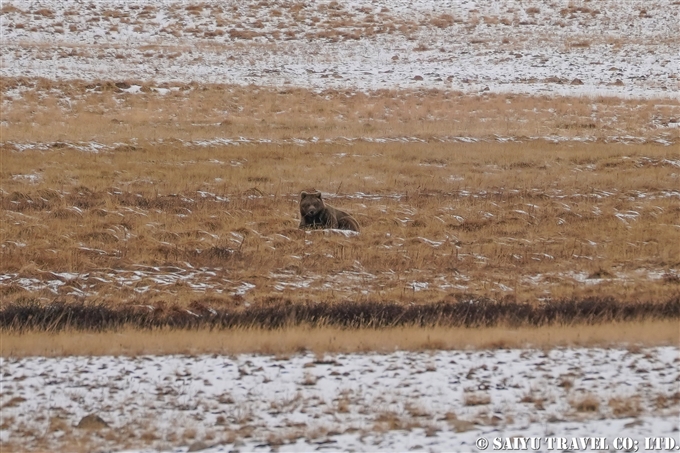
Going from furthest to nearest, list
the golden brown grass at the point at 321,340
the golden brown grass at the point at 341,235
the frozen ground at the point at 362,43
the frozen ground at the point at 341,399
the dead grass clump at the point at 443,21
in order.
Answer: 1. the dead grass clump at the point at 443,21
2. the frozen ground at the point at 362,43
3. the golden brown grass at the point at 341,235
4. the golden brown grass at the point at 321,340
5. the frozen ground at the point at 341,399

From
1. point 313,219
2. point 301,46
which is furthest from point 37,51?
point 313,219

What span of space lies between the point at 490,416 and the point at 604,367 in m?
1.49

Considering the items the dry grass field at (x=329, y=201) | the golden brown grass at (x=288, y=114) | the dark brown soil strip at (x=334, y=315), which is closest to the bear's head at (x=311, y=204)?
the dry grass field at (x=329, y=201)

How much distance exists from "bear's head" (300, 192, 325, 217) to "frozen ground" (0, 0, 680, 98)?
21984mm

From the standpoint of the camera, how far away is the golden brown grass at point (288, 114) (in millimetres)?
27047

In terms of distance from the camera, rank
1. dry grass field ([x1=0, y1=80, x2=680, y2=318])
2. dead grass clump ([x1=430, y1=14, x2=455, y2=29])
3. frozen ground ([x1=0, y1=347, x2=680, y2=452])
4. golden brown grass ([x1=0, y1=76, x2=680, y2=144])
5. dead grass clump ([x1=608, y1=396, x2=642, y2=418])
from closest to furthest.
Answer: frozen ground ([x1=0, y1=347, x2=680, y2=452]), dead grass clump ([x1=608, y1=396, x2=642, y2=418]), dry grass field ([x1=0, y1=80, x2=680, y2=318]), golden brown grass ([x1=0, y1=76, x2=680, y2=144]), dead grass clump ([x1=430, y1=14, x2=455, y2=29])

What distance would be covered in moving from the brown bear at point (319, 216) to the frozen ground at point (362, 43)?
2177cm

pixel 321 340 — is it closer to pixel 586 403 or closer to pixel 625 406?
pixel 586 403

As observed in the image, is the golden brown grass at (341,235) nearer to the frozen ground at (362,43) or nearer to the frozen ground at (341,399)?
the frozen ground at (341,399)

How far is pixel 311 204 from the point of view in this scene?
15.4 meters

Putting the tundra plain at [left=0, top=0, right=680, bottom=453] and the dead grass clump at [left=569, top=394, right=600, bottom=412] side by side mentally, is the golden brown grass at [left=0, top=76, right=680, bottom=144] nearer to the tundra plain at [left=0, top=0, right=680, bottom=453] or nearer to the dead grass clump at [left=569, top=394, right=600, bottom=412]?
the tundra plain at [left=0, top=0, right=680, bottom=453]

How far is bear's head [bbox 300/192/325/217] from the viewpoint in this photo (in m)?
15.4

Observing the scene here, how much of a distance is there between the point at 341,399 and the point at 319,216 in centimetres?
893

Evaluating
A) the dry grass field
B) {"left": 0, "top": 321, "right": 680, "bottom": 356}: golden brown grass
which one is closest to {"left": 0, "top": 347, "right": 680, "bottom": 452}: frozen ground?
{"left": 0, "top": 321, "right": 680, "bottom": 356}: golden brown grass
